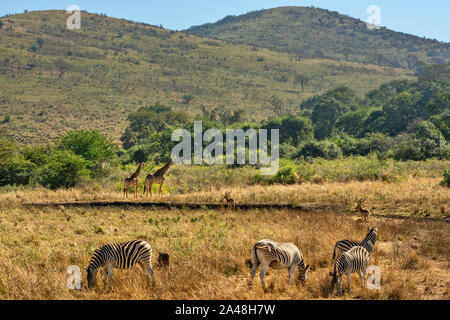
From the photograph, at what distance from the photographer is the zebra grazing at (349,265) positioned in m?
8.90

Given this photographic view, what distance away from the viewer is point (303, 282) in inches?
377

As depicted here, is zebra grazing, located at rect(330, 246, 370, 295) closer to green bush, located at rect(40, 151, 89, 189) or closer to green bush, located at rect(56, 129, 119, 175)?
green bush, located at rect(40, 151, 89, 189)

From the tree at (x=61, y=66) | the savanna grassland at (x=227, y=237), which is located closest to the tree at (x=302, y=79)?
the tree at (x=61, y=66)

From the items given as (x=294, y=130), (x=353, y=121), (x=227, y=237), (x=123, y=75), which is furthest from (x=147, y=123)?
(x=227, y=237)

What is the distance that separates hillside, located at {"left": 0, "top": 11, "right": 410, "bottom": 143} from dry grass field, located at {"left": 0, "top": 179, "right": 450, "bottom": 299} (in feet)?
160

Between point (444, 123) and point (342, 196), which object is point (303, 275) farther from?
point (444, 123)

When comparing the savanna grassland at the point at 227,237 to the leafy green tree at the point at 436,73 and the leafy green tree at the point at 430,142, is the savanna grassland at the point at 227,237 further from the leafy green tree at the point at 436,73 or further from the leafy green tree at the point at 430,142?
the leafy green tree at the point at 436,73

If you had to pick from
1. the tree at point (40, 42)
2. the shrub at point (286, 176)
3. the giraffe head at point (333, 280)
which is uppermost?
the tree at point (40, 42)

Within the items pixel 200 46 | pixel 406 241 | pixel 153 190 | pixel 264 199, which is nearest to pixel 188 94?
pixel 200 46

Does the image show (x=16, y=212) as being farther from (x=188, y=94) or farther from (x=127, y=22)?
(x=127, y=22)

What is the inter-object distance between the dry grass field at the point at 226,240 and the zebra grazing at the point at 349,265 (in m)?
0.26

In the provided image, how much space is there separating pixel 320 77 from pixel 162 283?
123357 mm

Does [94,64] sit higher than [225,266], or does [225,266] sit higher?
[94,64]

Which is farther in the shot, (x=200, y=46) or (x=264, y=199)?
(x=200, y=46)
